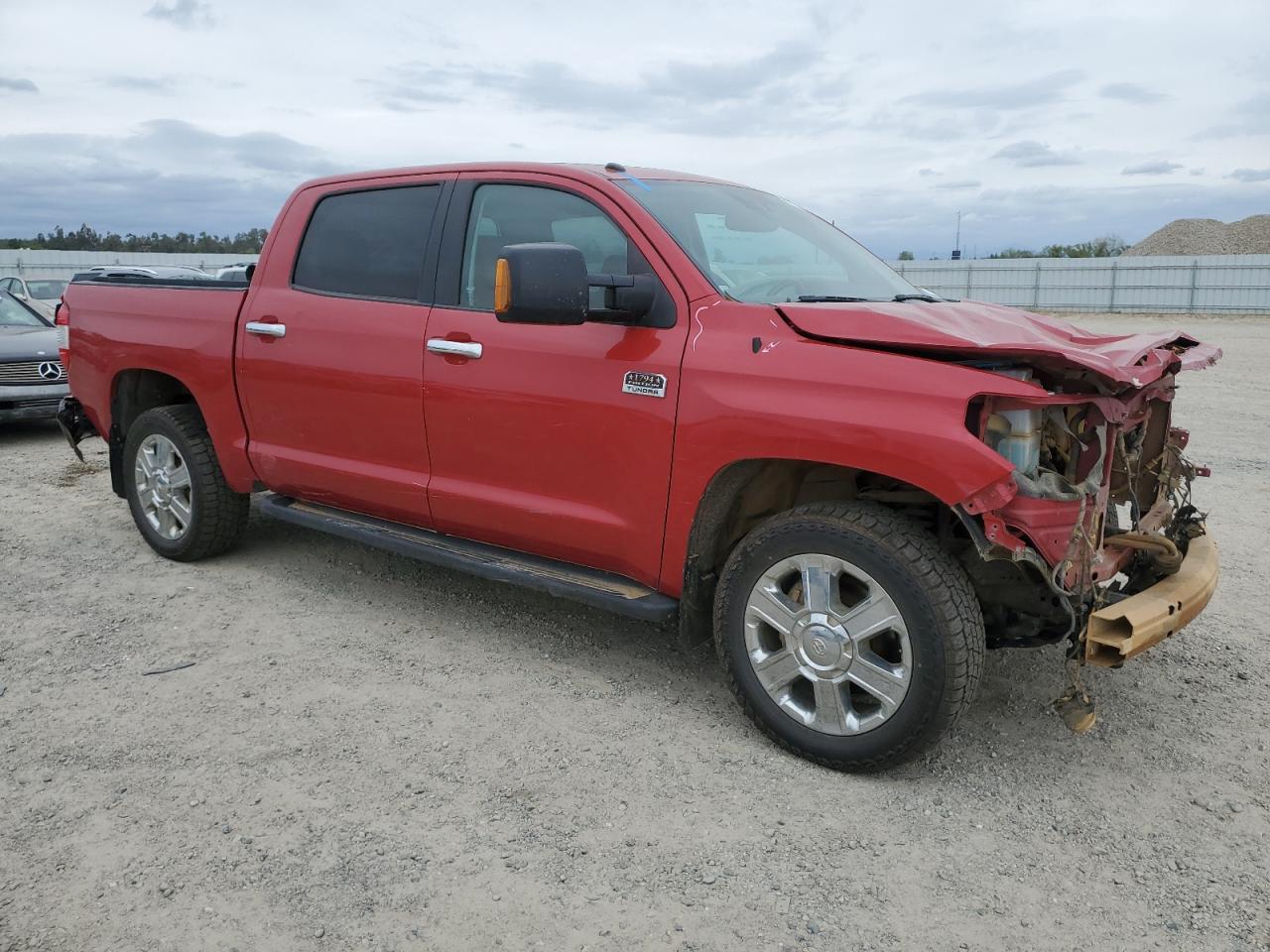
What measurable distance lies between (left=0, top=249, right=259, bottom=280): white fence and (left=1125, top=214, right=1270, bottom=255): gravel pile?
40361 millimetres

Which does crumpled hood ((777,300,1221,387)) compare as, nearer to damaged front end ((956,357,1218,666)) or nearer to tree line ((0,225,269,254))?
damaged front end ((956,357,1218,666))

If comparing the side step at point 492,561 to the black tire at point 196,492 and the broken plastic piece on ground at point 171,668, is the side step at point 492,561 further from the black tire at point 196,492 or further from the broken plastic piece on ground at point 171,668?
the broken plastic piece on ground at point 171,668

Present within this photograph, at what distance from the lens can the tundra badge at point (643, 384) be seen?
11.4 feet

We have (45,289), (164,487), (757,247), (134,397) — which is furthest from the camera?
(45,289)

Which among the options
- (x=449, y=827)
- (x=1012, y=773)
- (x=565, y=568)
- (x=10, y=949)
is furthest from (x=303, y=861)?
(x=1012, y=773)

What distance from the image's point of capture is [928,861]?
2848 mm

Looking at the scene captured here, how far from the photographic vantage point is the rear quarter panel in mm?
4992

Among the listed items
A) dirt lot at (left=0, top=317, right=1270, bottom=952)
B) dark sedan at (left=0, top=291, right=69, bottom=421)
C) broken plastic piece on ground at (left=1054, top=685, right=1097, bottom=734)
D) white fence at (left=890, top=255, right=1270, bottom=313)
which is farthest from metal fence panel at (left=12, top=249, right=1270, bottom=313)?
broken plastic piece on ground at (left=1054, top=685, right=1097, bottom=734)

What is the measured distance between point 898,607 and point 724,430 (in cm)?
78

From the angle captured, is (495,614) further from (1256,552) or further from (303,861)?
(1256,552)

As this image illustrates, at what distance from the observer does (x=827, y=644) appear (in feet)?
10.5

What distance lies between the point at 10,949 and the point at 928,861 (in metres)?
2.35

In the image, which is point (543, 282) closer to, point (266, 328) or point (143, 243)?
point (266, 328)

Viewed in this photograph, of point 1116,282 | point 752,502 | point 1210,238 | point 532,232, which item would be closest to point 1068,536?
point 752,502
